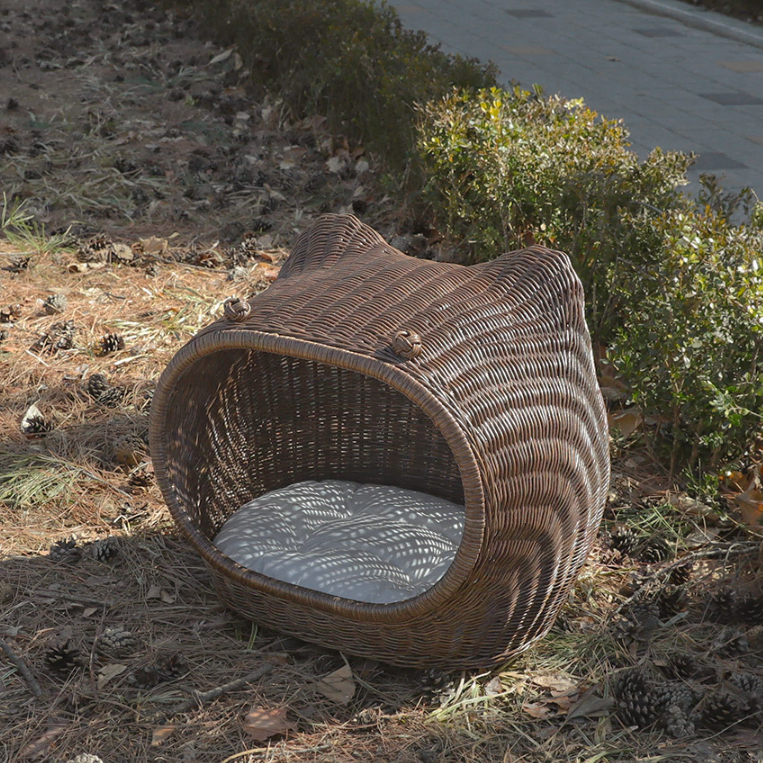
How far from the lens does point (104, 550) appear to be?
8.66 feet

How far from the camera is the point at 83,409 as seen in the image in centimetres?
335

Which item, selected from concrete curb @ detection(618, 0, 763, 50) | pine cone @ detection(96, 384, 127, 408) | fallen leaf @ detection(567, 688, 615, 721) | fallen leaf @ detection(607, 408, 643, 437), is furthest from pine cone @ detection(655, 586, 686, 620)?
concrete curb @ detection(618, 0, 763, 50)

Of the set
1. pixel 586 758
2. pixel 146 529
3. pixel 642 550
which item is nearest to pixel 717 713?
pixel 586 758

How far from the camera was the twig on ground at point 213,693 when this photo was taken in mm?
2154

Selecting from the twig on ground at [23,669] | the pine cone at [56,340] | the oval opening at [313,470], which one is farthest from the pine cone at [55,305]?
the twig on ground at [23,669]

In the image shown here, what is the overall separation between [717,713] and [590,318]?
65.7 inches

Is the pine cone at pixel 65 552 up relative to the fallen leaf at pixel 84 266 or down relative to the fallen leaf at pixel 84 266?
down

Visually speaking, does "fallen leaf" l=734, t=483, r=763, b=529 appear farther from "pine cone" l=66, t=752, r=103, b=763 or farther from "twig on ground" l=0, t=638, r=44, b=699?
"twig on ground" l=0, t=638, r=44, b=699

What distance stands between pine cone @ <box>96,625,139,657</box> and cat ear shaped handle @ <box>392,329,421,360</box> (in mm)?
1099

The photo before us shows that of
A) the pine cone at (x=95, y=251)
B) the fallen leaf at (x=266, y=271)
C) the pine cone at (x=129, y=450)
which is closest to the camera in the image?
the pine cone at (x=129, y=450)

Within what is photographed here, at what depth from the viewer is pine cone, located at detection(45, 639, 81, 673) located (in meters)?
2.22

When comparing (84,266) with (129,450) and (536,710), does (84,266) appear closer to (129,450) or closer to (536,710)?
(129,450)

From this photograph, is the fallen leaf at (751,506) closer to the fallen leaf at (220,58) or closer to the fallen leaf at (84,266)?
the fallen leaf at (84,266)

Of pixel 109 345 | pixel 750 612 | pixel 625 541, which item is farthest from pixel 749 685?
pixel 109 345
